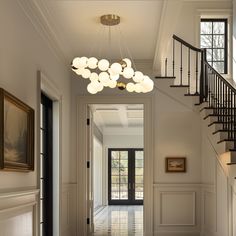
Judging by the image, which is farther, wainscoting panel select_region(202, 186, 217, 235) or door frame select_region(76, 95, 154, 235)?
door frame select_region(76, 95, 154, 235)

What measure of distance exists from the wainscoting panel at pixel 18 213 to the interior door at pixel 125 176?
1316 centimetres

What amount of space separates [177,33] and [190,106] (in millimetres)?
2059

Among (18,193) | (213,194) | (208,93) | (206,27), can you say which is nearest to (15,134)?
Result: (18,193)

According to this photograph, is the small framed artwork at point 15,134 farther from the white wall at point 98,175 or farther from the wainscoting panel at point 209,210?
the white wall at point 98,175

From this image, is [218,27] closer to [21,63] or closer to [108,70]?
[108,70]

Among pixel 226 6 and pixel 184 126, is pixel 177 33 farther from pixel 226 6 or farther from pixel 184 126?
pixel 184 126

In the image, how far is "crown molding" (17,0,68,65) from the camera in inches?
199

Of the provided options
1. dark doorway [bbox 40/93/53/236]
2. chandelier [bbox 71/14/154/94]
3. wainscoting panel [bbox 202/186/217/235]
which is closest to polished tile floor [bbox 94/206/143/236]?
wainscoting panel [bbox 202/186/217/235]

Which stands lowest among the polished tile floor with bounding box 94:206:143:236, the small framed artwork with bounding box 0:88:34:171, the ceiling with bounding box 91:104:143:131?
the polished tile floor with bounding box 94:206:143:236

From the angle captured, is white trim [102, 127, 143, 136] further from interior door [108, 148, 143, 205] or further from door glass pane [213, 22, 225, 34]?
door glass pane [213, 22, 225, 34]

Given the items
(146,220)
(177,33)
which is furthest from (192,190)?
(177,33)

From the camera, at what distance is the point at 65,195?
25.8 feet

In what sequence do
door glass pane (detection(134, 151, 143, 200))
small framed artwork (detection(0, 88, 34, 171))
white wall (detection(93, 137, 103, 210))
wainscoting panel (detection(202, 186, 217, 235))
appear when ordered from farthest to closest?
door glass pane (detection(134, 151, 143, 200)) → white wall (detection(93, 137, 103, 210)) → wainscoting panel (detection(202, 186, 217, 235)) → small framed artwork (detection(0, 88, 34, 171))

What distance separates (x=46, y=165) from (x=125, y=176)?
11.6 metres
